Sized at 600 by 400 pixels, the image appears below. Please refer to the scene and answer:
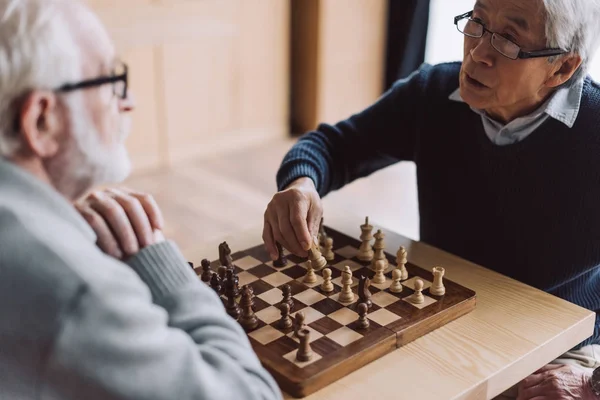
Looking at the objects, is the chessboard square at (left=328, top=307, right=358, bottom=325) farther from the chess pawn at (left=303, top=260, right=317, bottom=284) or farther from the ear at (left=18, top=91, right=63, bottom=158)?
the ear at (left=18, top=91, right=63, bottom=158)

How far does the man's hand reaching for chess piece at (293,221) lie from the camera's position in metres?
1.53

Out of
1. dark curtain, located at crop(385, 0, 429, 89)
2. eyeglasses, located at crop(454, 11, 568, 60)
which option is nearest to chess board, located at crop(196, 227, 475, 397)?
eyeglasses, located at crop(454, 11, 568, 60)

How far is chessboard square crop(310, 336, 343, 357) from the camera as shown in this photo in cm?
122

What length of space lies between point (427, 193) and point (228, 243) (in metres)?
0.56

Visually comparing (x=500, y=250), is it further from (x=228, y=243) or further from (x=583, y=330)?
(x=228, y=243)

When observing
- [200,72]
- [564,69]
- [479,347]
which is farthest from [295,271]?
[200,72]

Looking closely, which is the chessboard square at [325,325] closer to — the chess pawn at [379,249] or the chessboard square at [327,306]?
the chessboard square at [327,306]

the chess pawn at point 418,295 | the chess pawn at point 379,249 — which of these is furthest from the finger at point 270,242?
the chess pawn at point 418,295

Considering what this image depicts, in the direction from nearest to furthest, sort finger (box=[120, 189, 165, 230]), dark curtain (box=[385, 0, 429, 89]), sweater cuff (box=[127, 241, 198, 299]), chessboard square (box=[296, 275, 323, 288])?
sweater cuff (box=[127, 241, 198, 299]) < finger (box=[120, 189, 165, 230]) < chessboard square (box=[296, 275, 323, 288]) < dark curtain (box=[385, 0, 429, 89])

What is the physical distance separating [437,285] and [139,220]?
2.09 feet

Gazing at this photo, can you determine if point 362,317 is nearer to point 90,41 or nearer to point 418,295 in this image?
point 418,295

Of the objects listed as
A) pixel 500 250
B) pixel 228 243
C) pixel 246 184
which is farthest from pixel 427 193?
pixel 246 184

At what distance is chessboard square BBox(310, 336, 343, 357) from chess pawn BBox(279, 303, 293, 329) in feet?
0.25

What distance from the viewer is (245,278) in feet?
4.92
